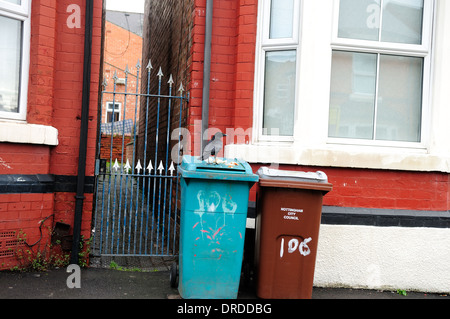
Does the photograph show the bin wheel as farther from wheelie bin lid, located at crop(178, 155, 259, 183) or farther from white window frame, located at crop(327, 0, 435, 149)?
white window frame, located at crop(327, 0, 435, 149)

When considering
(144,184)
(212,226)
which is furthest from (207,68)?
(212,226)

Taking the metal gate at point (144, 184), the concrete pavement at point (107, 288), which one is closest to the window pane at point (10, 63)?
the metal gate at point (144, 184)

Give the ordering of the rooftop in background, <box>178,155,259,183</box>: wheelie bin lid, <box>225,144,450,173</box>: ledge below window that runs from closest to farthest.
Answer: <box>178,155,259,183</box>: wheelie bin lid, <box>225,144,450,173</box>: ledge below window, the rooftop in background

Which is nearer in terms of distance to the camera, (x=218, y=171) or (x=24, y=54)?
(x=218, y=171)

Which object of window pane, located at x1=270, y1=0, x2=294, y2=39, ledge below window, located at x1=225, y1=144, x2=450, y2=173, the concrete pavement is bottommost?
the concrete pavement

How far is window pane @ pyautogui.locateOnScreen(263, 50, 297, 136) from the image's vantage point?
15.5 ft

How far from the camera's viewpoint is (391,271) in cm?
447

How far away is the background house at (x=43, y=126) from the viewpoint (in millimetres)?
4273

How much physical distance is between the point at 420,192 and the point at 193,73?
2.87 metres

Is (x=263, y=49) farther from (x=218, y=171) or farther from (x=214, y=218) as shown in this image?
(x=214, y=218)

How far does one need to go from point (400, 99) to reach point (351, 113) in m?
0.60

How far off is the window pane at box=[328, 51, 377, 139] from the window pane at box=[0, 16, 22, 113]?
11.2ft

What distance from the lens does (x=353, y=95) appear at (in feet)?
15.6

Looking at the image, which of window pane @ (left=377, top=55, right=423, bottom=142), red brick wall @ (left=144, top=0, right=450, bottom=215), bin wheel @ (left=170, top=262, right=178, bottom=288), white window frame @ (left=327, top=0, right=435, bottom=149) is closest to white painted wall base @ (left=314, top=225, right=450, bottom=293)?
red brick wall @ (left=144, top=0, right=450, bottom=215)
